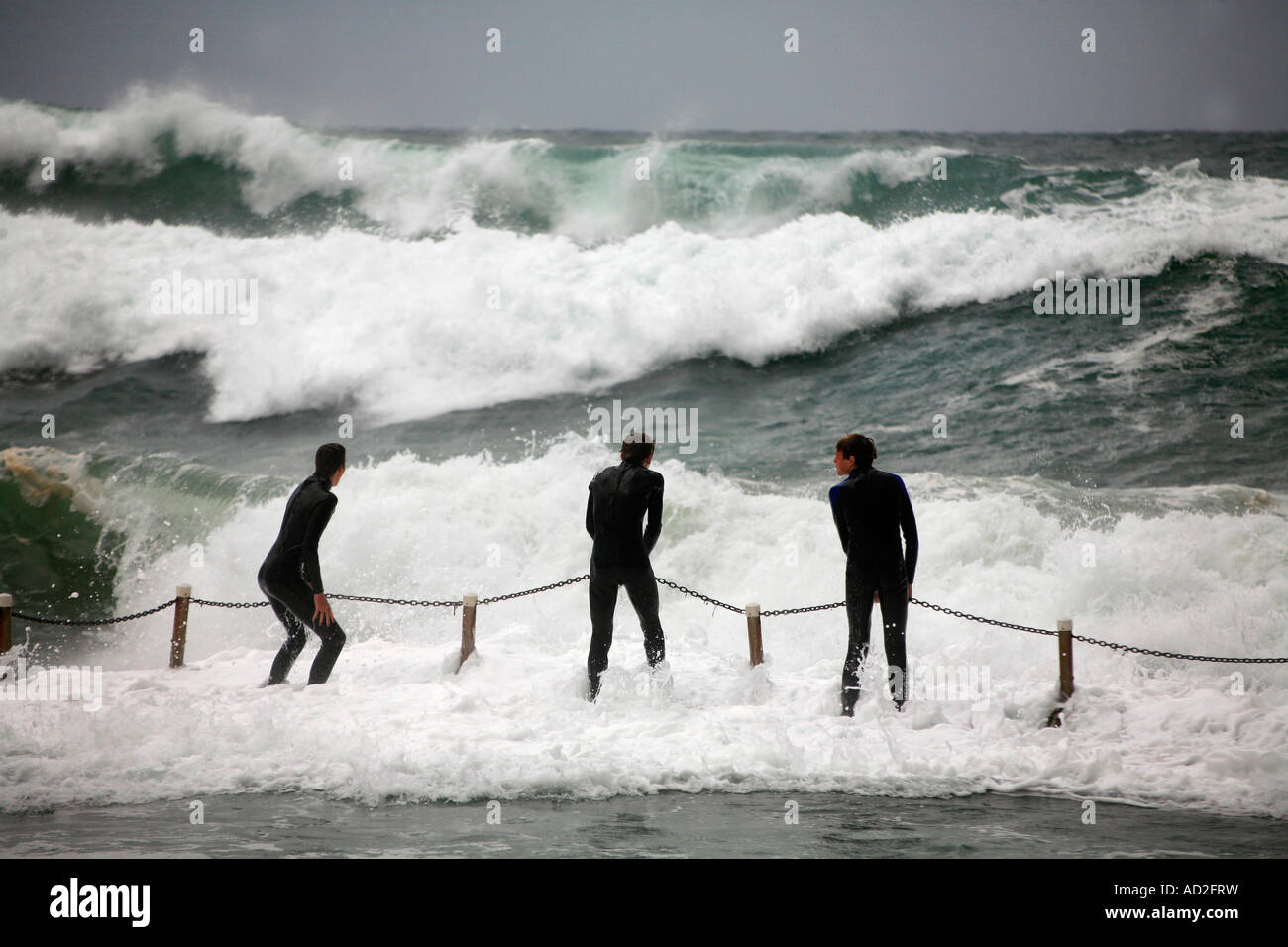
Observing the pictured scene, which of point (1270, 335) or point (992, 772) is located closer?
point (992, 772)

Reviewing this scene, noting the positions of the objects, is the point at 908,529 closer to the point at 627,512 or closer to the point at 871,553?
the point at 871,553

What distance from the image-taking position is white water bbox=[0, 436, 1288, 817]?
4.94m

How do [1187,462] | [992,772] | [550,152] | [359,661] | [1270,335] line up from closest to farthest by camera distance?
[992,772]
[359,661]
[1187,462]
[1270,335]
[550,152]

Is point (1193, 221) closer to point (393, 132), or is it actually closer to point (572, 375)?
point (572, 375)

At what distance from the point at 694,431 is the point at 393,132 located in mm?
9847

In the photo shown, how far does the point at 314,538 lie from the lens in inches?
235

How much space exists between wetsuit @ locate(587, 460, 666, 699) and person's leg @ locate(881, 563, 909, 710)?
1.21m

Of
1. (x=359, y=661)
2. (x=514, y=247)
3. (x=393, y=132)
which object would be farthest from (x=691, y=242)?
(x=359, y=661)

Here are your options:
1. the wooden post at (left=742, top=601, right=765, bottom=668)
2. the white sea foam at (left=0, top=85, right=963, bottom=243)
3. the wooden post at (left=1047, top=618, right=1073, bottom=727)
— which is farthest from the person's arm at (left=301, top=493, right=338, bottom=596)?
the white sea foam at (left=0, top=85, right=963, bottom=243)

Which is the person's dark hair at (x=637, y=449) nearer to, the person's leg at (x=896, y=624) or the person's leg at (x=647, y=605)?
the person's leg at (x=647, y=605)

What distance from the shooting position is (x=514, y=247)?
1714 centimetres

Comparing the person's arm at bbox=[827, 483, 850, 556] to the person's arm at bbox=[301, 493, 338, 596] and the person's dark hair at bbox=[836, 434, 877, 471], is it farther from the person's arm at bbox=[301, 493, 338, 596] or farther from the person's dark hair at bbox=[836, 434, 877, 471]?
the person's arm at bbox=[301, 493, 338, 596]

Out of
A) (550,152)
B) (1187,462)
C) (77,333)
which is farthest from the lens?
(550,152)

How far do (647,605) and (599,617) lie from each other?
274 millimetres
